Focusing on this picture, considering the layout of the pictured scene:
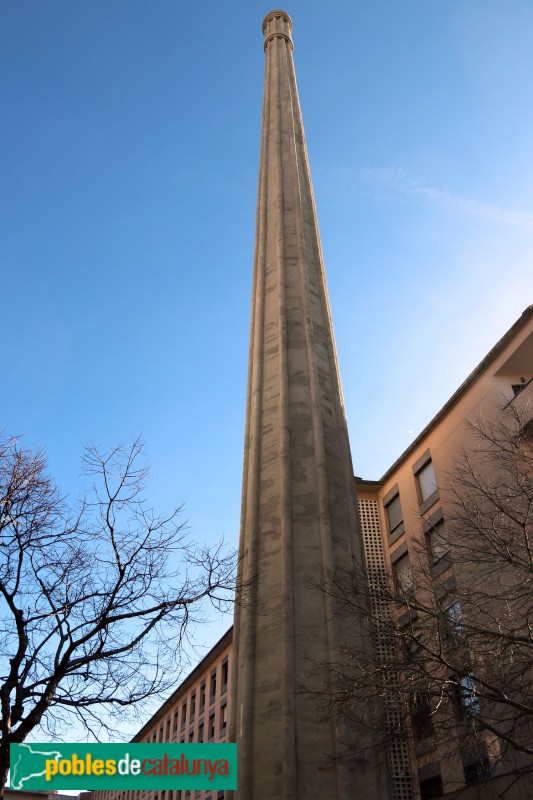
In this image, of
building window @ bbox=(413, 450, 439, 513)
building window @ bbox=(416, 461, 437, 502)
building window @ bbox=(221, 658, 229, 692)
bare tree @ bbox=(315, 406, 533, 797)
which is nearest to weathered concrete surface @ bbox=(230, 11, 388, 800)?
bare tree @ bbox=(315, 406, 533, 797)

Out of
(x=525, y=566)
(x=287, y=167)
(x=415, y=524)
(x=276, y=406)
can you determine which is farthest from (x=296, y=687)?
(x=287, y=167)

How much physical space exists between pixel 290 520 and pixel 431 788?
991 cm

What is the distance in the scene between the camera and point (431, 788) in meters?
20.3

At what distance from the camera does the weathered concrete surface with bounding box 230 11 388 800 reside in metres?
12.7

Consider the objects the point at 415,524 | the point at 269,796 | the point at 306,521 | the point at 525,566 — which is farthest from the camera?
the point at 415,524

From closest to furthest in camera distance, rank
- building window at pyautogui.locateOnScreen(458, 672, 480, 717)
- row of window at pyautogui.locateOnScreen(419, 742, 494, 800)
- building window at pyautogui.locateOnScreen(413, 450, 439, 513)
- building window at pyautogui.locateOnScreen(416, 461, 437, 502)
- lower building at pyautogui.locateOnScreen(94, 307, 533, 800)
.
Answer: building window at pyautogui.locateOnScreen(458, 672, 480, 717) < lower building at pyautogui.locateOnScreen(94, 307, 533, 800) < row of window at pyautogui.locateOnScreen(419, 742, 494, 800) < building window at pyautogui.locateOnScreen(413, 450, 439, 513) < building window at pyautogui.locateOnScreen(416, 461, 437, 502)

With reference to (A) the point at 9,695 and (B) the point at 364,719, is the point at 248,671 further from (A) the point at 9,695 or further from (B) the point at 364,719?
(A) the point at 9,695

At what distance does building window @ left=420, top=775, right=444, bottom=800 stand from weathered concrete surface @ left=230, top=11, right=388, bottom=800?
8518mm

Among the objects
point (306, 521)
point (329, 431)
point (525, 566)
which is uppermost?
point (329, 431)

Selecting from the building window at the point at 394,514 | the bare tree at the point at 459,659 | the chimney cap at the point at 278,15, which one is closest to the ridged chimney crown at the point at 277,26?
the chimney cap at the point at 278,15

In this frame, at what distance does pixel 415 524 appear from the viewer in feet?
79.4

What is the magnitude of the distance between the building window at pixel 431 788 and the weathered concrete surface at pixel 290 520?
852 centimetres

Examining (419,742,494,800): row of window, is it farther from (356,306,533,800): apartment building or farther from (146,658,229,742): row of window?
(146,658,229,742): row of window

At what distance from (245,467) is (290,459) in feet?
4.90
